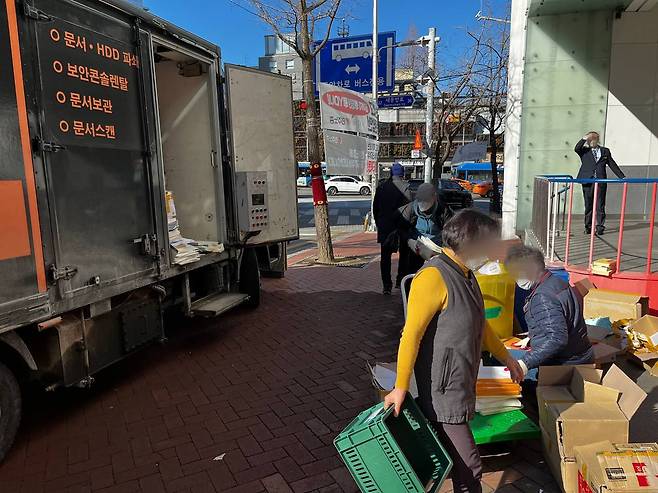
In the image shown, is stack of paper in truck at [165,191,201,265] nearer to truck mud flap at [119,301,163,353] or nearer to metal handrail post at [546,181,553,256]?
truck mud flap at [119,301,163,353]

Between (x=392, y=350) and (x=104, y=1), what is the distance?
3.97m

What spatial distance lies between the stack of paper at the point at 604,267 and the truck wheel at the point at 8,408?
5.47 meters

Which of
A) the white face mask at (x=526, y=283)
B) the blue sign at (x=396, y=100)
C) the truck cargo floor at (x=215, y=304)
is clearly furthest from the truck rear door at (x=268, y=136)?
the blue sign at (x=396, y=100)

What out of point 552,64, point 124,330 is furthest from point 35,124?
point 552,64

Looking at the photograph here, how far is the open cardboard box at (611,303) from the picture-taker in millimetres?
4770

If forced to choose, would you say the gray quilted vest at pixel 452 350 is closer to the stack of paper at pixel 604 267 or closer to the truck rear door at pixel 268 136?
the stack of paper at pixel 604 267

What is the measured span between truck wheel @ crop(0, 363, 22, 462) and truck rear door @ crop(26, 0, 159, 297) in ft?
1.98

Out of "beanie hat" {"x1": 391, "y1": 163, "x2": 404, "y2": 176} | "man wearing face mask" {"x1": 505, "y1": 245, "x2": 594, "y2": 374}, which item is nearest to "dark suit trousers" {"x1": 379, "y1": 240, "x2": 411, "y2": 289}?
"beanie hat" {"x1": 391, "y1": 163, "x2": 404, "y2": 176}

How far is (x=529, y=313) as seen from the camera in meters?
3.47

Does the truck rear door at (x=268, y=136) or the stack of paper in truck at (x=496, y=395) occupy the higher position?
the truck rear door at (x=268, y=136)

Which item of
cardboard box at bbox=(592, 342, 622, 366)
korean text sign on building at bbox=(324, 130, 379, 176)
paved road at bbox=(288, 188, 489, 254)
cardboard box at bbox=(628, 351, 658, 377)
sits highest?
korean text sign on building at bbox=(324, 130, 379, 176)

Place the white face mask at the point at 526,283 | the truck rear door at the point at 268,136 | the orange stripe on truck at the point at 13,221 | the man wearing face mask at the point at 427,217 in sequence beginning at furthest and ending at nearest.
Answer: the truck rear door at the point at 268,136 < the man wearing face mask at the point at 427,217 < the white face mask at the point at 526,283 < the orange stripe on truck at the point at 13,221

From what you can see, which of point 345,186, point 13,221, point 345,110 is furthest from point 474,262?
point 345,186

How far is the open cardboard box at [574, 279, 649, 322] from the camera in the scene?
4.77 m
